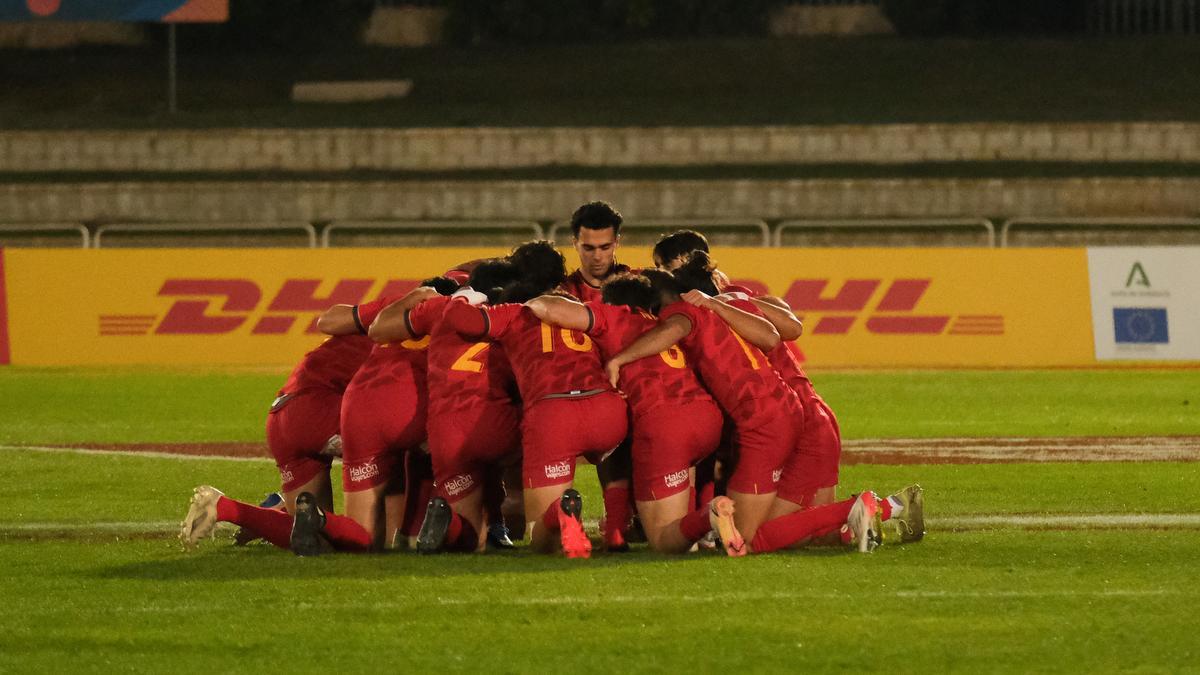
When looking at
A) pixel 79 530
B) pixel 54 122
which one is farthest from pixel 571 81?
pixel 79 530

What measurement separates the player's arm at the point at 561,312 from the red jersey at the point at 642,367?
0.05 metres

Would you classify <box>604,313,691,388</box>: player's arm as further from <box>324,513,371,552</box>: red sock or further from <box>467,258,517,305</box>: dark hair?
<box>324,513,371,552</box>: red sock

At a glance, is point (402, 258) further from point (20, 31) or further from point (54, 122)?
point (20, 31)

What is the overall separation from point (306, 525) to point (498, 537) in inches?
47.1

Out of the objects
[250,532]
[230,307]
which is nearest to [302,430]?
[250,532]

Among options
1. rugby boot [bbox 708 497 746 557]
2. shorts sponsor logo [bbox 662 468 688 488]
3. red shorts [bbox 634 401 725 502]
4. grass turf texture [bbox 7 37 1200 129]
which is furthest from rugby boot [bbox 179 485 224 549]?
Result: grass turf texture [bbox 7 37 1200 129]

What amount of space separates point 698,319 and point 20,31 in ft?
117

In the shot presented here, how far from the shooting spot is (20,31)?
41.9 metres

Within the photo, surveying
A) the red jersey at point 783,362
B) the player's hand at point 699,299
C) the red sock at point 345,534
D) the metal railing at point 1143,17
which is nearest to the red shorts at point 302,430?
the red sock at point 345,534

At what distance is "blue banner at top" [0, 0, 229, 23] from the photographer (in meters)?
33.6

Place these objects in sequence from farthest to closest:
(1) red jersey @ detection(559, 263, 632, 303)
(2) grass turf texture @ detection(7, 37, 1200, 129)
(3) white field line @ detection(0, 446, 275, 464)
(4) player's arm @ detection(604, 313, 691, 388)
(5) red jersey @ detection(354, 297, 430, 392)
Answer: (2) grass turf texture @ detection(7, 37, 1200, 129)
(3) white field line @ detection(0, 446, 275, 464)
(1) red jersey @ detection(559, 263, 632, 303)
(5) red jersey @ detection(354, 297, 430, 392)
(4) player's arm @ detection(604, 313, 691, 388)

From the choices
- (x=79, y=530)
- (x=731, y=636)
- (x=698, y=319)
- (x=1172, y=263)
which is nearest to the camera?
(x=731, y=636)

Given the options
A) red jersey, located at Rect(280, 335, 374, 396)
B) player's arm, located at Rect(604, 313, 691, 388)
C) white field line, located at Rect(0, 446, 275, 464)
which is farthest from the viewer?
white field line, located at Rect(0, 446, 275, 464)

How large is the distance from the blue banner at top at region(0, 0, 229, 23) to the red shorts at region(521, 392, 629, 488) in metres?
25.8
